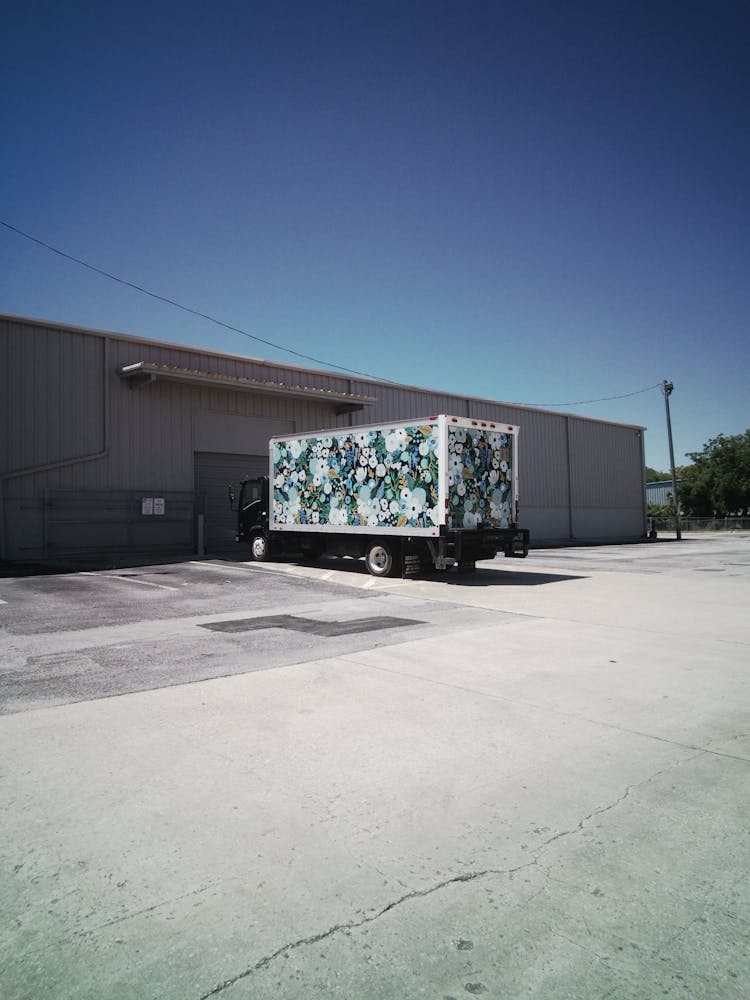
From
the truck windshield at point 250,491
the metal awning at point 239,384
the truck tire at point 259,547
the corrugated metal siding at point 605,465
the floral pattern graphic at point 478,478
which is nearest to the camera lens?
the floral pattern graphic at point 478,478

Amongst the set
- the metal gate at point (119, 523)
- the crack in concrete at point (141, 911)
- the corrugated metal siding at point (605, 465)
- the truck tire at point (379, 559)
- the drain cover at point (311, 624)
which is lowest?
the crack in concrete at point (141, 911)

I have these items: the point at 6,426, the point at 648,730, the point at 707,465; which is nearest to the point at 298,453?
the point at 6,426

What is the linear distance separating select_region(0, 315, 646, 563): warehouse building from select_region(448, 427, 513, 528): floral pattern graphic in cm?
1091

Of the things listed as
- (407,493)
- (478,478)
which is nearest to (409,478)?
(407,493)

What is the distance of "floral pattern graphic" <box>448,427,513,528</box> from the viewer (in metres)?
14.1

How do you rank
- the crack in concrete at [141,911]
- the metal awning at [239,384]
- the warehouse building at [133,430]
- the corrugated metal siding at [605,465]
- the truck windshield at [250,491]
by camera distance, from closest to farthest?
1. the crack in concrete at [141,911]
2. the truck windshield at [250,491]
3. the warehouse building at [133,430]
4. the metal awning at [239,384]
5. the corrugated metal siding at [605,465]

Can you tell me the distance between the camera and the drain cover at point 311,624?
28.1 feet

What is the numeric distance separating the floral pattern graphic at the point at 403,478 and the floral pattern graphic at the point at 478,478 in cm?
2

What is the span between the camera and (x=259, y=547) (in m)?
19.0

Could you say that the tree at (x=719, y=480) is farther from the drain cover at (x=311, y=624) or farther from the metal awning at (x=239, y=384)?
the drain cover at (x=311, y=624)

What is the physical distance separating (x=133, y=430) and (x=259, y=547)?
262 inches

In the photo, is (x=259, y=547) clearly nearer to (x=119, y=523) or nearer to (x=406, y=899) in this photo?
(x=119, y=523)

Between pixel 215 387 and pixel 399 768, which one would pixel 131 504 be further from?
pixel 399 768

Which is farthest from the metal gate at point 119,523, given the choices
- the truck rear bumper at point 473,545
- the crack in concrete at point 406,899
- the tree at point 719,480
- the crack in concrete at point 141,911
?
the tree at point 719,480
